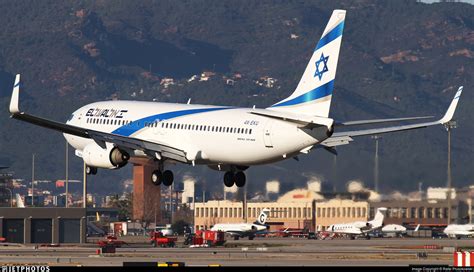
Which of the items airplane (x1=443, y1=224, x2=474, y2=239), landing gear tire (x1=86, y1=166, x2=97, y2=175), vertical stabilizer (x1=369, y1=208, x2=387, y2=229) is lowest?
airplane (x1=443, y1=224, x2=474, y2=239)

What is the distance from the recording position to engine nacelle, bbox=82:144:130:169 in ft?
363

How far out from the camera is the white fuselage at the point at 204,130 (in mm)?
103938

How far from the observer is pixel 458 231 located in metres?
187

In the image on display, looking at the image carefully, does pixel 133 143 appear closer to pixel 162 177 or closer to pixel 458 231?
pixel 162 177

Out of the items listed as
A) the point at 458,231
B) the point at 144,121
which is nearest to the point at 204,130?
the point at 144,121

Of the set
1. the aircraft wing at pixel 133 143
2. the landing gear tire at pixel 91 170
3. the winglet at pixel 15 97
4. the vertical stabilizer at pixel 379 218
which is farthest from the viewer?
the vertical stabilizer at pixel 379 218

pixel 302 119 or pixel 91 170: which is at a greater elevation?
pixel 302 119

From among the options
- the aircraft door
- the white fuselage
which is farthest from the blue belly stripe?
the aircraft door

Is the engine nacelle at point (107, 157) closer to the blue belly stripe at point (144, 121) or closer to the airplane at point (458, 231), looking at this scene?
the blue belly stripe at point (144, 121)

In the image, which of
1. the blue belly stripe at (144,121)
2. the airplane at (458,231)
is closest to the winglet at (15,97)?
the blue belly stripe at (144,121)

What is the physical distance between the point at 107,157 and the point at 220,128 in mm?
9460

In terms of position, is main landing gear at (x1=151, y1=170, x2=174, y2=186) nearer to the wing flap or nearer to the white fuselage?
the white fuselage

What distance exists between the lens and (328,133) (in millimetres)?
101188

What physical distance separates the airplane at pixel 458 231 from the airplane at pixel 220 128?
72136mm
